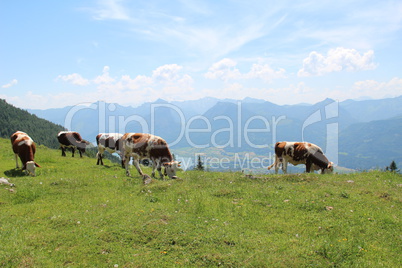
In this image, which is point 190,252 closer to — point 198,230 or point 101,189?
point 198,230

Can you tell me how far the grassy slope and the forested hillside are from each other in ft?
426

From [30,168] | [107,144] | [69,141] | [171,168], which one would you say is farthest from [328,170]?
[69,141]

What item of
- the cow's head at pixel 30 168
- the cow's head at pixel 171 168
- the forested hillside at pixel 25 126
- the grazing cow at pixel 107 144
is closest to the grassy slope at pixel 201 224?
the cow's head at pixel 171 168

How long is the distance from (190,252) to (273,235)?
3206 mm

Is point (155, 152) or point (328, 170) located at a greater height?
point (155, 152)

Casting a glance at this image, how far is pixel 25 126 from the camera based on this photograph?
139 metres

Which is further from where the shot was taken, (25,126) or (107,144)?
(25,126)

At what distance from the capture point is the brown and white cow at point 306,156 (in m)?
22.8

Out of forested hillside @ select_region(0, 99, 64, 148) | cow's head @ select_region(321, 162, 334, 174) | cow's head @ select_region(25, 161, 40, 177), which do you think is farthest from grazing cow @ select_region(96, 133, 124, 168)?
forested hillside @ select_region(0, 99, 64, 148)

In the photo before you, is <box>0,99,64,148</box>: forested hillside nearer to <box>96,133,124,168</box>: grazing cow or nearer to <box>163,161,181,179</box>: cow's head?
<box>96,133,124,168</box>: grazing cow

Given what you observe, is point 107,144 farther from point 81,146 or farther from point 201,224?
point 201,224

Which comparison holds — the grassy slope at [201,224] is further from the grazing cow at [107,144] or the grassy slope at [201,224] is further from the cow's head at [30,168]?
the grazing cow at [107,144]

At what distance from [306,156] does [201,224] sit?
1599 centimetres

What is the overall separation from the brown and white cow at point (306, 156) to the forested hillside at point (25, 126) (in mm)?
128607
